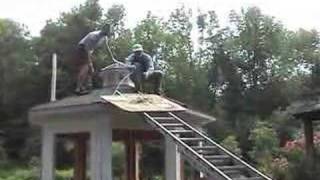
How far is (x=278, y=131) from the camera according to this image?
3319cm

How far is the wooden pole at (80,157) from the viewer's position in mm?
15453

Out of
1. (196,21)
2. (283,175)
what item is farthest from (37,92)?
(283,175)

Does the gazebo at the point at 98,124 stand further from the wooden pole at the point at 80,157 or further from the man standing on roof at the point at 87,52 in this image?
the man standing on roof at the point at 87,52

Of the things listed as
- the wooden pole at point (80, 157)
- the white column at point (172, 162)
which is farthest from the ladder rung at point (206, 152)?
the wooden pole at point (80, 157)

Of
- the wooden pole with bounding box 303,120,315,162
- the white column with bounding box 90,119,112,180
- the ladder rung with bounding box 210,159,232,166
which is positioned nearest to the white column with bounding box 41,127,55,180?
the white column with bounding box 90,119,112,180

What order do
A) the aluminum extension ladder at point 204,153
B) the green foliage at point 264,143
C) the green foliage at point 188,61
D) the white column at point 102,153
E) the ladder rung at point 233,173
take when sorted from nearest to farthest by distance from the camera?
the aluminum extension ladder at point 204,153 < the ladder rung at point 233,173 < the white column at point 102,153 < the green foliage at point 264,143 < the green foliage at point 188,61

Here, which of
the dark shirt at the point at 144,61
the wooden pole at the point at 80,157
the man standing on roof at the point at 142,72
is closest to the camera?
the man standing on roof at the point at 142,72

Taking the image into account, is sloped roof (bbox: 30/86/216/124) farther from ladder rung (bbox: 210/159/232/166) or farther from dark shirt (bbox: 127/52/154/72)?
ladder rung (bbox: 210/159/232/166)

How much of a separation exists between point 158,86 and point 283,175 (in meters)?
7.54

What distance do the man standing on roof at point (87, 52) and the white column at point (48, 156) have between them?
1.33 metres

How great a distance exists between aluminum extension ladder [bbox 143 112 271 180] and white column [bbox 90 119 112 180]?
2.90ft

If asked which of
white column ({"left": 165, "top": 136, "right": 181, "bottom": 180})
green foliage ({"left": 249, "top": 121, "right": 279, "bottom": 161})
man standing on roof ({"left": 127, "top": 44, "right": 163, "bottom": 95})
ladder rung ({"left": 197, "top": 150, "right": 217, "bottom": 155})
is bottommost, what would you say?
green foliage ({"left": 249, "top": 121, "right": 279, "bottom": 161})

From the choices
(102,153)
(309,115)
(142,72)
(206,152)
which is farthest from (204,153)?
(309,115)

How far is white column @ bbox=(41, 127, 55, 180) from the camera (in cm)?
1390
